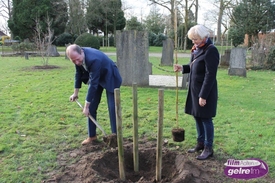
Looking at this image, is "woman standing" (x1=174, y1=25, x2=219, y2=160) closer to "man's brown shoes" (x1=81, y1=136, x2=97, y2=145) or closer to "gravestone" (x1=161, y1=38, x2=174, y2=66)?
"man's brown shoes" (x1=81, y1=136, x2=97, y2=145)

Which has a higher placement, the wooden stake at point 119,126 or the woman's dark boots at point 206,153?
the wooden stake at point 119,126

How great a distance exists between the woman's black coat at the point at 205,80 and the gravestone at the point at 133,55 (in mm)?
4996

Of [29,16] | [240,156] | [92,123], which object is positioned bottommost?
[240,156]

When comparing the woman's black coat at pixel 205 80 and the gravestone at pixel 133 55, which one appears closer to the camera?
the woman's black coat at pixel 205 80

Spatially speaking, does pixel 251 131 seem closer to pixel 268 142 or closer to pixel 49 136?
pixel 268 142

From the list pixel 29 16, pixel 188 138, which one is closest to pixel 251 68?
pixel 188 138

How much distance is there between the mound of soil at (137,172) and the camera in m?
3.26

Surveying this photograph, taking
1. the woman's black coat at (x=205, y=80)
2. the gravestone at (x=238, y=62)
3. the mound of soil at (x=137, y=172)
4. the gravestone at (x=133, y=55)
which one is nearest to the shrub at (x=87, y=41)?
the gravestone at (x=238, y=62)

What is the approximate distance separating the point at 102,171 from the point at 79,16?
98.8 ft

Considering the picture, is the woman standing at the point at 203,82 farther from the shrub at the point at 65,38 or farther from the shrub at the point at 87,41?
the shrub at the point at 65,38

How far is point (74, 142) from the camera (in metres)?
4.67

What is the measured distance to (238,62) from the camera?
12.1 meters

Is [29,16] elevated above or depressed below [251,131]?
above

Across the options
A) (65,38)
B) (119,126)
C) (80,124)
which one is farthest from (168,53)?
(65,38)
